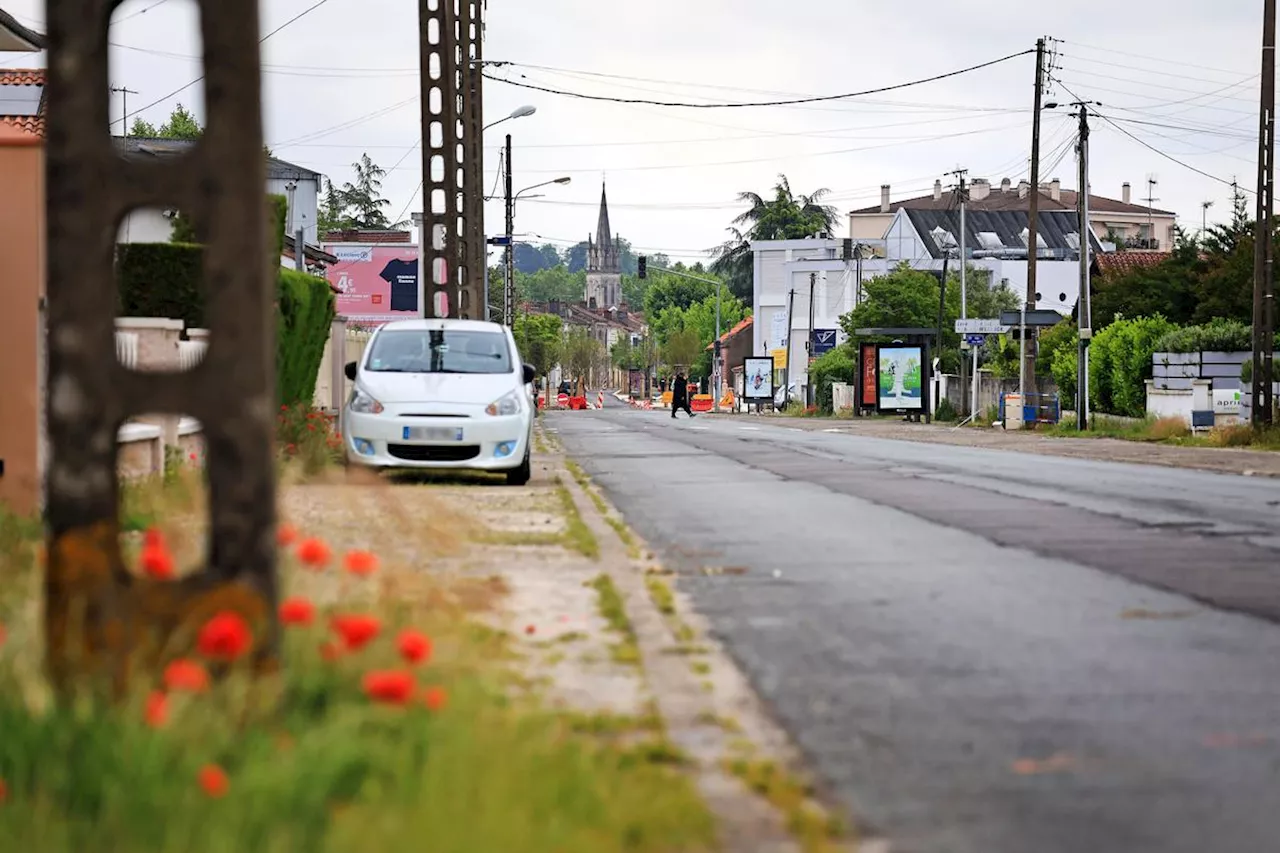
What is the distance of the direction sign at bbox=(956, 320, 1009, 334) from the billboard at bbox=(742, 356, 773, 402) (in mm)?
43941

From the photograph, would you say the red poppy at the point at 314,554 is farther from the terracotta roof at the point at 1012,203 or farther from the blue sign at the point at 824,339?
the terracotta roof at the point at 1012,203

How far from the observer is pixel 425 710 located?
4762mm

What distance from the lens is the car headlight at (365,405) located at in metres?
18.6

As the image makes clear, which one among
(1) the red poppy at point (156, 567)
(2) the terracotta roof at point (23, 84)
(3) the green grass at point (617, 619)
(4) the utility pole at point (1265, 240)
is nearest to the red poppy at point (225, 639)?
(1) the red poppy at point (156, 567)

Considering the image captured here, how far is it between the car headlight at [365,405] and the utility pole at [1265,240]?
61.7 feet

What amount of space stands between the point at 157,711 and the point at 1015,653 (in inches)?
169

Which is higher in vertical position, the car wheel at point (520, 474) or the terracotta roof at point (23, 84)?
the terracotta roof at point (23, 84)

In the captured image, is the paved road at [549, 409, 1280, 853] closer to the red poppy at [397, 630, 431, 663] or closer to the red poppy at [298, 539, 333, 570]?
the red poppy at [397, 630, 431, 663]

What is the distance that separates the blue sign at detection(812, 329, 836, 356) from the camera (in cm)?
10606

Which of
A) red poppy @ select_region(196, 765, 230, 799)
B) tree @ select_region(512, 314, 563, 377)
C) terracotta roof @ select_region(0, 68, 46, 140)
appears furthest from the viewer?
tree @ select_region(512, 314, 563, 377)

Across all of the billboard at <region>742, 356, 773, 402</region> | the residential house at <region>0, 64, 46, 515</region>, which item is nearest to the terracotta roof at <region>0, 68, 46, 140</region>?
the residential house at <region>0, 64, 46, 515</region>

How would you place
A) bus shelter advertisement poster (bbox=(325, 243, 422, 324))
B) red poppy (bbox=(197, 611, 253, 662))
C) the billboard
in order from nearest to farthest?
red poppy (bbox=(197, 611, 253, 662)), bus shelter advertisement poster (bbox=(325, 243, 422, 324)), the billboard

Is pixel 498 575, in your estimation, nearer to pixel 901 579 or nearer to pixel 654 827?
pixel 901 579

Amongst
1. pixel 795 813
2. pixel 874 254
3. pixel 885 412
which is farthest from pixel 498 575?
pixel 874 254
